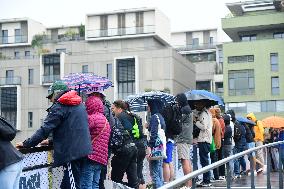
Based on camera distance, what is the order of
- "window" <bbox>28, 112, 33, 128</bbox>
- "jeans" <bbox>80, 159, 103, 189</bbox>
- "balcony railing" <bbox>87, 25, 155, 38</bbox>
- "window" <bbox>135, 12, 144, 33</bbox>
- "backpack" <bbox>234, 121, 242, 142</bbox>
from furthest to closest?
"window" <bbox>135, 12, 144, 33</bbox>
"balcony railing" <bbox>87, 25, 155, 38</bbox>
"window" <bbox>28, 112, 33, 128</bbox>
"backpack" <bbox>234, 121, 242, 142</bbox>
"jeans" <bbox>80, 159, 103, 189</bbox>

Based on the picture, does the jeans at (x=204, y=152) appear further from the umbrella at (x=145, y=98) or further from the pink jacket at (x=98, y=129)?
the pink jacket at (x=98, y=129)

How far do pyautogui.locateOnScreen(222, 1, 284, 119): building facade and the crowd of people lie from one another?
4722 centimetres

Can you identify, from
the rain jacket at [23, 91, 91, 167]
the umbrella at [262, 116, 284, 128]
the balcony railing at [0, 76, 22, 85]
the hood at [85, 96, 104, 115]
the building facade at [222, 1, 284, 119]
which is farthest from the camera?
the balcony railing at [0, 76, 22, 85]

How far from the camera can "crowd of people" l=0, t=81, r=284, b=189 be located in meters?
6.43

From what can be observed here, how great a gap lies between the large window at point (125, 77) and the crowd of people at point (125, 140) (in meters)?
56.3

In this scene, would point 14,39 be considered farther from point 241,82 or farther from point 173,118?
point 173,118

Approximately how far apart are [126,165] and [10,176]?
3286 mm

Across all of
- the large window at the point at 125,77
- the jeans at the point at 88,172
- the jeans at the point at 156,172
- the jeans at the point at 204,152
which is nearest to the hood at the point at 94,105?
the jeans at the point at 88,172

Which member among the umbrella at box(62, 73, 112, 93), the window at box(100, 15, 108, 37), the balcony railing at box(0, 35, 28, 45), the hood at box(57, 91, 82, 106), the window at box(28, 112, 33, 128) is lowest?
the window at box(28, 112, 33, 128)

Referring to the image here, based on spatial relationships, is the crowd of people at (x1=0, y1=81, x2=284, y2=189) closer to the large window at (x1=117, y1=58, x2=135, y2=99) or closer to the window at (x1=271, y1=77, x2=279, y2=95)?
the window at (x1=271, y1=77, x2=279, y2=95)

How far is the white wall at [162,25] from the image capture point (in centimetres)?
7862

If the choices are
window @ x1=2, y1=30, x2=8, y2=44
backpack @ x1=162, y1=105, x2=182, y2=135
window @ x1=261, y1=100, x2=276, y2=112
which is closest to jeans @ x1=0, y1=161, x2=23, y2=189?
backpack @ x1=162, y1=105, x2=182, y2=135

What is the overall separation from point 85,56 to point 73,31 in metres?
15.8

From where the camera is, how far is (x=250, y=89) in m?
61.1
